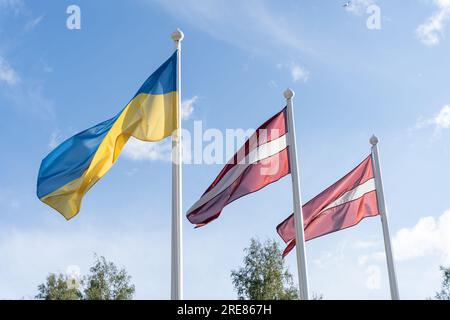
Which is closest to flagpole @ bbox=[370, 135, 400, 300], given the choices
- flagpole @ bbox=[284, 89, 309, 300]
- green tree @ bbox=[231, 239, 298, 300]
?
flagpole @ bbox=[284, 89, 309, 300]

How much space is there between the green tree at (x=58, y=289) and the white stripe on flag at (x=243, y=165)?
41807mm

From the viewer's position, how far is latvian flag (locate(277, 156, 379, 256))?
1477 centimetres

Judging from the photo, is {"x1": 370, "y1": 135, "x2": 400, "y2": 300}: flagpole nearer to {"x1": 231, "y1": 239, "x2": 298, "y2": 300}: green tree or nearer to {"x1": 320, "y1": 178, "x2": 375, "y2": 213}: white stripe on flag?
{"x1": 320, "y1": 178, "x2": 375, "y2": 213}: white stripe on flag

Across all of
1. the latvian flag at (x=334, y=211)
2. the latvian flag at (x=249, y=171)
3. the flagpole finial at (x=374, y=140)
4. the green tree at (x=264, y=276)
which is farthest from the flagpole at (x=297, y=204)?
the green tree at (x=264, y=276)

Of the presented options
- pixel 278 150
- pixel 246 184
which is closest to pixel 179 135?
pixel 246 184

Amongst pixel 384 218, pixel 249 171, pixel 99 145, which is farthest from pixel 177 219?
pixel 384 218

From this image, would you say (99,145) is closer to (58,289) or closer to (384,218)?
(384,218)

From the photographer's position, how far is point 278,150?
45.3 feet

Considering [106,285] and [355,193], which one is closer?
[355,193]

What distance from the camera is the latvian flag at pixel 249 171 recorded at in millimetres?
12891

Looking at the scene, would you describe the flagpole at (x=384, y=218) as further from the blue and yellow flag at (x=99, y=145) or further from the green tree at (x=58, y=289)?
the green tree at (x=58, y=289)

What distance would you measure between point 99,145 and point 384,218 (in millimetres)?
7807

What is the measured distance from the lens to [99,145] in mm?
11594
